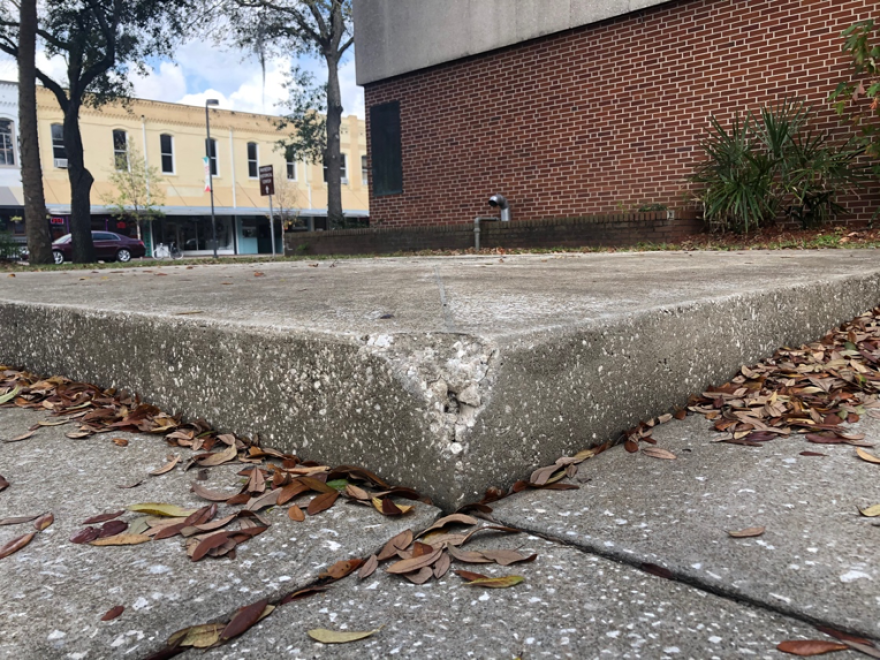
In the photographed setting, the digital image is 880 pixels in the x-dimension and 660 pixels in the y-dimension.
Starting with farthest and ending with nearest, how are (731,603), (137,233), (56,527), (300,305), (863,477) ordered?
(137,233) → (300,305) → (863,477) → (56,527) → (731,603)

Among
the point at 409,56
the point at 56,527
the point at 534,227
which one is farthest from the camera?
the point at 409,56

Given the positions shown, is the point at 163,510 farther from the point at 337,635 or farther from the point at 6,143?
the point at 6,143

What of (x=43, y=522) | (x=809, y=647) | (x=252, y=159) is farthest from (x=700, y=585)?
(x=252, y=159)

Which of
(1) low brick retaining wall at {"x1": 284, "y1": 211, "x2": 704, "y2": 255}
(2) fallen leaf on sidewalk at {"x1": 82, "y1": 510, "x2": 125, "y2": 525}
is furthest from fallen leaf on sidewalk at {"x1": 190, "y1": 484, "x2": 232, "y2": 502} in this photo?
(1) low brick retaining wall at {"x1": 284, "y1": 211, "x2": 704, "y2": 255}

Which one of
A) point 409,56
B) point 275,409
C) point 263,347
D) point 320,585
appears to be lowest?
point 320,585

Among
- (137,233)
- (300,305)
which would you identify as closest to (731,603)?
(300,305)

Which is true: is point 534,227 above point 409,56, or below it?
below

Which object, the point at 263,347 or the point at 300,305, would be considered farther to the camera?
the point at 300,305

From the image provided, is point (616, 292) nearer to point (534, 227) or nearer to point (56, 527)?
point (56, 527)

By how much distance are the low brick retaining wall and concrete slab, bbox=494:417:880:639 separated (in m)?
6.94

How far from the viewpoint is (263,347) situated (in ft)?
5.63

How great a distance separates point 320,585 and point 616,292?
155cm

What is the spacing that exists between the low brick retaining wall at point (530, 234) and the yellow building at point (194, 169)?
65.1 ft

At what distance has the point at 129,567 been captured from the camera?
125 cm
